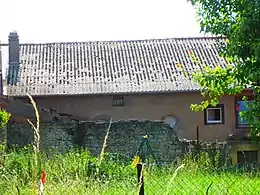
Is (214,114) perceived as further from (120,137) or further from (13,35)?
(13,35)

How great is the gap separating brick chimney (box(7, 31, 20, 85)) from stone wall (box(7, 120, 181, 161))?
752cm

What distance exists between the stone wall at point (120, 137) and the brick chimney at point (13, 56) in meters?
7.52

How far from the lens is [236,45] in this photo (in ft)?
33.1

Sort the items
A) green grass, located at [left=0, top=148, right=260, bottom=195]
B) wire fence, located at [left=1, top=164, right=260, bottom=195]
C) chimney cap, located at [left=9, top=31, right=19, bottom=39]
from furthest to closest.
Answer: chimney cap, located at [left=9, top=31, right=19, bottom=39]
green grass, located at [left=0, top=148, right=260, bottom=195]
wire fence, located at [left=1, top=164, right=260, bottom=195]

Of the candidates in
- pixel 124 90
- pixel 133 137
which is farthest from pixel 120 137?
pixel 124 90

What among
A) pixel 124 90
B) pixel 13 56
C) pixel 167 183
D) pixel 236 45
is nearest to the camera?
pixel 167 183

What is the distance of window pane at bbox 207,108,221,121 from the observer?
78.6 ft

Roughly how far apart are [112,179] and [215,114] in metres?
13.8

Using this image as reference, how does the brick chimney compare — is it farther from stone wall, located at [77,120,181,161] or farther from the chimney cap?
stone wall, located at [77,120,181,161]

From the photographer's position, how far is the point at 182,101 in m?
23.4

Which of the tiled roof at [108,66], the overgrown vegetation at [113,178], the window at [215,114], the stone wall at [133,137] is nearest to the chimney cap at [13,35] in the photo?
the tiled roof at [108,66]

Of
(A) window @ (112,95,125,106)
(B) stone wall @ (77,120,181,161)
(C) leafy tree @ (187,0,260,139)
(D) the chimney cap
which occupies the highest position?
(D) the chimney cap

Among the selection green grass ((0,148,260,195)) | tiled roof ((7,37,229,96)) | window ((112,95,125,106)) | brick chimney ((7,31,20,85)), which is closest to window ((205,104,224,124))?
tiled roof ((7,37,229,96))

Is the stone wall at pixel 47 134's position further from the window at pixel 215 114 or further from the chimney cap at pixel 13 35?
the chimney cap at pixel 13 35
